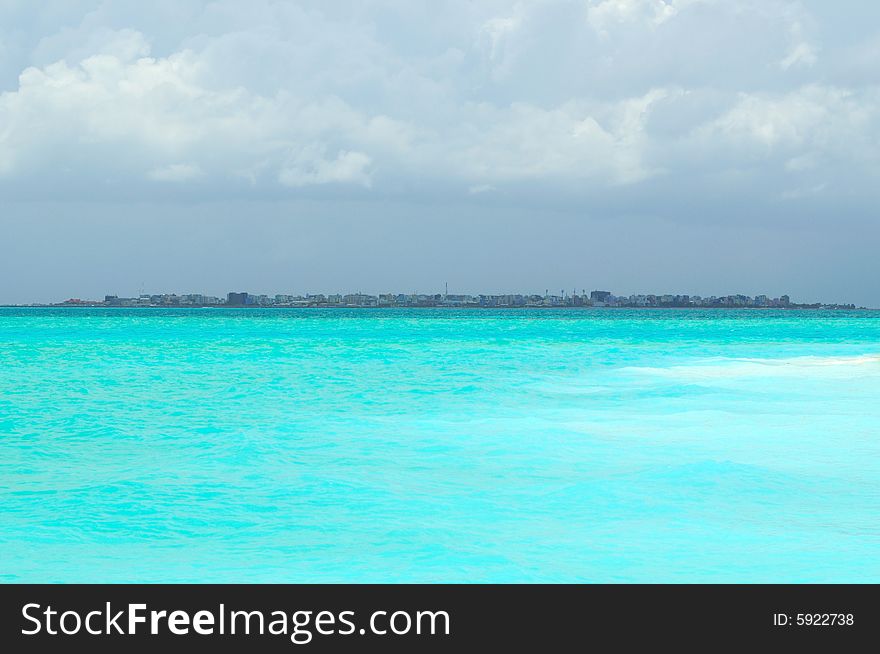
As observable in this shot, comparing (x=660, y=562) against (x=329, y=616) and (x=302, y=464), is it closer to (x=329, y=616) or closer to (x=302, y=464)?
(x=329, y=616)

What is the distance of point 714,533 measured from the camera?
22.6ft

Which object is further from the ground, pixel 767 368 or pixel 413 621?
pixel 413 621

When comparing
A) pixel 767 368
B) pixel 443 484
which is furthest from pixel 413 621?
pixel 767 368

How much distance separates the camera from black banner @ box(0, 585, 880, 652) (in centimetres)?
395

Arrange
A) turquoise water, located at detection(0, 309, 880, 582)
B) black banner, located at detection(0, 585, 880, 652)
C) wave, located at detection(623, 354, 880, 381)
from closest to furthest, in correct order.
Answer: black banner, located at detection(0, 585, 880, 652) < turquoise water, located at detection(0, 309, 880, 582) < wave, located at detection(623, 354, 880, 381)

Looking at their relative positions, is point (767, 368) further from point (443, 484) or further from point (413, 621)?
point (413, 621)

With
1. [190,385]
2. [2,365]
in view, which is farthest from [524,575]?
[2,365]

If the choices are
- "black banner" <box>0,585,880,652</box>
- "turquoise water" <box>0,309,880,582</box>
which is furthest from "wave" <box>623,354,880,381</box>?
"black banner" <box>0,585,880,652</box>

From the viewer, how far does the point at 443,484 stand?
29.1ft

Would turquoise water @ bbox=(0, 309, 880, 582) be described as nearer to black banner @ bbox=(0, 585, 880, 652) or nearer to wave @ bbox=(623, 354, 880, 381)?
black banner @ bbox=(0, 585, 880, 652)

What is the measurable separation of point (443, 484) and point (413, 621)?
4753 mm

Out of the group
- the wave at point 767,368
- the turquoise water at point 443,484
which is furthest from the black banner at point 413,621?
the wave at point 767,368

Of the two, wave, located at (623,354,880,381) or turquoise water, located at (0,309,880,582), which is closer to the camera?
turquoise water, located at (0,309,880,582)

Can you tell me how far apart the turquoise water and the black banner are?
101 cm
